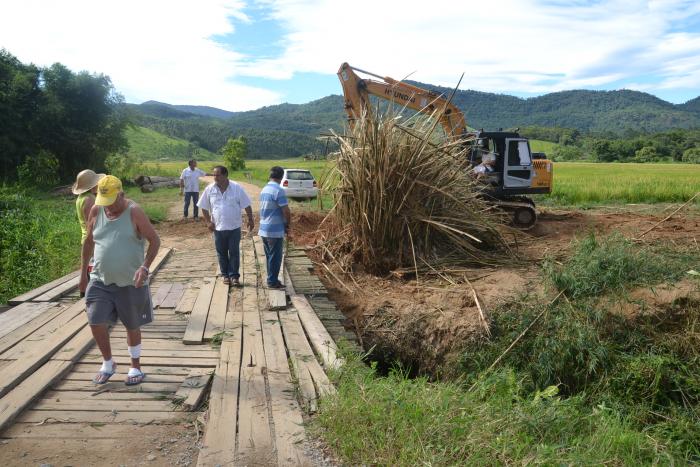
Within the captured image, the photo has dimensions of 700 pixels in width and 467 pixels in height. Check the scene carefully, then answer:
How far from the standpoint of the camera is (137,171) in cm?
3005

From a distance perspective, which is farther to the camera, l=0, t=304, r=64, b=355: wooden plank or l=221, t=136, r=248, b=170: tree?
l=221, t=136, r=248, b=170: tree

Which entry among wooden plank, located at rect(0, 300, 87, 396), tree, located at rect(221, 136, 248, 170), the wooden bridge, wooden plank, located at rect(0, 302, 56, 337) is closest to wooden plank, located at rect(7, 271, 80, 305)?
the wooden bridge

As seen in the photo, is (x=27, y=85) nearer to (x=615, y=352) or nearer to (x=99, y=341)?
(x=99, y=341)

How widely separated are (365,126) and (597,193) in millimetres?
13915

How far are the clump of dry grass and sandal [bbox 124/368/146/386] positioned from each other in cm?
443

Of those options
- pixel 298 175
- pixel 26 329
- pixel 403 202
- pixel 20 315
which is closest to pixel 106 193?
pixel 26 329

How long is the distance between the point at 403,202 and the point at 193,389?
4793 mm

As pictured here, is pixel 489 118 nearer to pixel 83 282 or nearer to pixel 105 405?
pixel 83 282

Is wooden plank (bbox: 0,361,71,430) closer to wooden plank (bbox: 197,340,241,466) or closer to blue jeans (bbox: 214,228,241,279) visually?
wooden plank (bbox: 197,340,241,466)

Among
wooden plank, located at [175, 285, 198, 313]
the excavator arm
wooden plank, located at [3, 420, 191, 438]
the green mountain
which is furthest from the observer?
the green mountain

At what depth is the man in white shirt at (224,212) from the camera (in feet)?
20.5

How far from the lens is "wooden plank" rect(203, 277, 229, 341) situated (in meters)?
4.83

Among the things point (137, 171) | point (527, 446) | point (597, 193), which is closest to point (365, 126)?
point (527, 446)

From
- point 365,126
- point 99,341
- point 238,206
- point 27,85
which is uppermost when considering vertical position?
point 27,85
